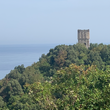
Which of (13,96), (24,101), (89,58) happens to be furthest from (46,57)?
(24,101)

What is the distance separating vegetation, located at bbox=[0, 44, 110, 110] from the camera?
11195 millimetres

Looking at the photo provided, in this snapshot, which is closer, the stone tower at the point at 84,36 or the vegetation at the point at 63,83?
the vegetation at the point at 63,83

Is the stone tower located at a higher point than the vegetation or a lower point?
higher

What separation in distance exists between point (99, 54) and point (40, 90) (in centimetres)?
2968

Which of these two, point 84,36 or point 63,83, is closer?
point 63,83

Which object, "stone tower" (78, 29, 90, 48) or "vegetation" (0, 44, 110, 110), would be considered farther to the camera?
"stone tower" (78, 29, 90, 48)

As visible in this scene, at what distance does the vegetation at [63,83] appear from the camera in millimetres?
11195

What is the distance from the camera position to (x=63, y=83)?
14547mm

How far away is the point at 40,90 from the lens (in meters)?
13.1

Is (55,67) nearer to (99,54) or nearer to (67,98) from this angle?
(99,54)

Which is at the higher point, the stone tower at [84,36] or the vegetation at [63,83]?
the stone tower at [84,36]

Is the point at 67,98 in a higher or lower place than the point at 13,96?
higher

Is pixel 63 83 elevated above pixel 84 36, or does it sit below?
below

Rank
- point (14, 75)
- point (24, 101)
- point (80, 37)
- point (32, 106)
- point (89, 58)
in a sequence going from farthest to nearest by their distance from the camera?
point (80, 37), point (89, 58), point (14, 75), point (24, 101), point (32, 106)
